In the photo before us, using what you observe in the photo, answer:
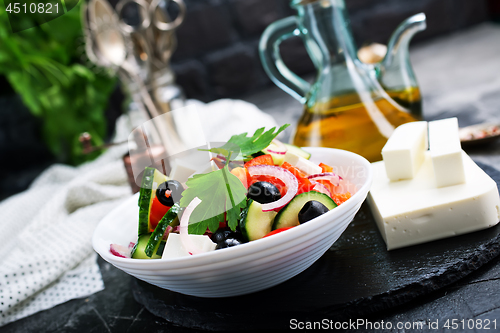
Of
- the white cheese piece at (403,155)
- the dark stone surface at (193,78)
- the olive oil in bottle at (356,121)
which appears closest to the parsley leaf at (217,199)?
the white cheese piece at (403,155)

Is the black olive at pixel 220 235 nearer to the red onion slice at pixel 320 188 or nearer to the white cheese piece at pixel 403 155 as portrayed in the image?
the red onion slice at pixel 320 188

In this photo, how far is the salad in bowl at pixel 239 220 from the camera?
417 millimetres

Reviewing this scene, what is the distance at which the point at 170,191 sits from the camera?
52 centimetres

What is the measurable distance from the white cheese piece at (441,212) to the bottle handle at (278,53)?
0.36 m

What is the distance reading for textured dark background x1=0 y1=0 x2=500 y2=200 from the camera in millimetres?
2053

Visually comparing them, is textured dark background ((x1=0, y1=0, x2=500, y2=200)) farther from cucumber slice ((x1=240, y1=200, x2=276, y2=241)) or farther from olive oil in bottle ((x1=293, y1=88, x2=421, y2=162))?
cucumber slice ((x1=240, y1=200, x2=276, y2=241))

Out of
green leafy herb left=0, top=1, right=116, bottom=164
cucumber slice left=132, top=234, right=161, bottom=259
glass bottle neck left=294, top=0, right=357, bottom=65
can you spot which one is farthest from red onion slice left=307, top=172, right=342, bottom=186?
green leafy herb left=0, top=1, right=116, bottom=164

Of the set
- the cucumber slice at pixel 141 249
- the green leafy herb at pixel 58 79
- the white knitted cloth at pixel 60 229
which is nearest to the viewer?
the cucumber slice at pixel 141 249

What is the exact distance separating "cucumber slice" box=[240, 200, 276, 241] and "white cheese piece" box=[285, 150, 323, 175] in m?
0.10

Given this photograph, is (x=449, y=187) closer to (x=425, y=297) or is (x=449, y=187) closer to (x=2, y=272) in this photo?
(x=425, y=297)

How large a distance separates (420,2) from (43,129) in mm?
1753

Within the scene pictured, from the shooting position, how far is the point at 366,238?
575mm

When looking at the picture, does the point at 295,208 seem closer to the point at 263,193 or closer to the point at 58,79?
the point at 263,193

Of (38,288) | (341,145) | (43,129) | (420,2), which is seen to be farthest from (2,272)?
(420,2)
